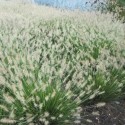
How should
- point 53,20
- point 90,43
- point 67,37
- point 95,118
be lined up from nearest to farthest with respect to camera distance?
point 95,118 < point 90,43 < point 67,37 < point 53,20

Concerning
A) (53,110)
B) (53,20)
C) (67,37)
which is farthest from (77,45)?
(53,20)

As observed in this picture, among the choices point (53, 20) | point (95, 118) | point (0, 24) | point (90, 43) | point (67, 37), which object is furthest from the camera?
point (53, 20)

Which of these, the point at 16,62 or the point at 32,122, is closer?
the point at 32,122

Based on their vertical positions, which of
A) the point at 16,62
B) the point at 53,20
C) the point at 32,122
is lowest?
the point at 53,20

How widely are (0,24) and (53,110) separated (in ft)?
14.7

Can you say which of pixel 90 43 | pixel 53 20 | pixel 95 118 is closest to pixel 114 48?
pixel 90 43

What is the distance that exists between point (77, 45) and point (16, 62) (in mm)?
2317

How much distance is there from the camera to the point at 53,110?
471 centimetres

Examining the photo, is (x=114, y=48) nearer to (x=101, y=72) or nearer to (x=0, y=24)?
(x=101, y=72)

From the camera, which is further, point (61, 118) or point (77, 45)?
point (77, 45)

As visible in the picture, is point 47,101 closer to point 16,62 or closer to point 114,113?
point 16,62

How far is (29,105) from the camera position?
181 inches

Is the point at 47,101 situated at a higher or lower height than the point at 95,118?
higher

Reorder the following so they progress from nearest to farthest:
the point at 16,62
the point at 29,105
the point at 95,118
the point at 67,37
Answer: the point at 29,105 → the point at 16,62 → the point at 95,118 → the point at 67,37
